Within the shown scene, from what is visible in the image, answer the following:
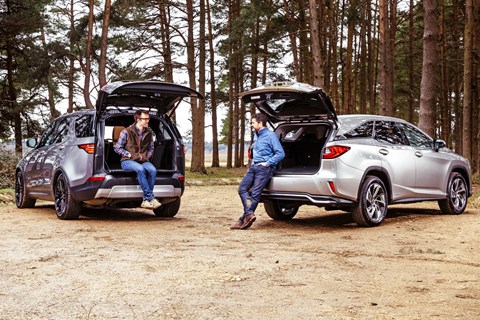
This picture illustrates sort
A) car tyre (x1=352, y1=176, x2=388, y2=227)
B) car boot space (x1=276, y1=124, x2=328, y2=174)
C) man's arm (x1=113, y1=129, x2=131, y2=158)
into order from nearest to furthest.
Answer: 1. car tyre (x1=352, y1=176, x2=388, y2=227)
2. man's arm (x1=113, y1=129, x2=131, y2=158)
3. car boot space (x1=276, y1=124, x2=328, y2=174)

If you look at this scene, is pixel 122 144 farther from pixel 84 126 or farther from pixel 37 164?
pixel 37 164

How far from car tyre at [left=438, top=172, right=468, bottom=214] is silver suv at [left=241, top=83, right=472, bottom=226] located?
21 mm

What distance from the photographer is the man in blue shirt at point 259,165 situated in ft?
31.8

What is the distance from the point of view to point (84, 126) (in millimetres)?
10703

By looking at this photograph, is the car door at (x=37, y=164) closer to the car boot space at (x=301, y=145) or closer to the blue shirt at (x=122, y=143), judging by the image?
the blue shirt at (x=122, y=143)

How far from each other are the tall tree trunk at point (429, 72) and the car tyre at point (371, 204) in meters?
5.72

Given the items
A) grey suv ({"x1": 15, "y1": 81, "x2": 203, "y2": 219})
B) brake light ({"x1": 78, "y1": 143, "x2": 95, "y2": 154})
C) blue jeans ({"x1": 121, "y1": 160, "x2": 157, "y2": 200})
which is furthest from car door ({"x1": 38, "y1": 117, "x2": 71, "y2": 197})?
blue jeans ({"x1": 121, "y1": 160, "x2": 157, "y2": 200})

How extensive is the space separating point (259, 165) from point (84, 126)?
129 inches

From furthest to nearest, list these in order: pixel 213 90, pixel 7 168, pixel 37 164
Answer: pixel 213 90 < pixel 7 168 < pixel 37 164

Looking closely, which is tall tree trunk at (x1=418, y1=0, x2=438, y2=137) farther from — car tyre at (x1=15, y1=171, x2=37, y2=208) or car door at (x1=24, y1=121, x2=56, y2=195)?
car tyre at (x1=15, y1=171, x2=37, y2=208)

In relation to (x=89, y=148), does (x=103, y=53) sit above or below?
above

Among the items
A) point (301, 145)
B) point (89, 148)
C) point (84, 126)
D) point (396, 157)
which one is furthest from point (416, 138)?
point (84, 126)

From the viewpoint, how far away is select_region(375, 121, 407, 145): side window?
33.6 feet

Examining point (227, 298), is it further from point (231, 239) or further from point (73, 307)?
point (231, 239)
